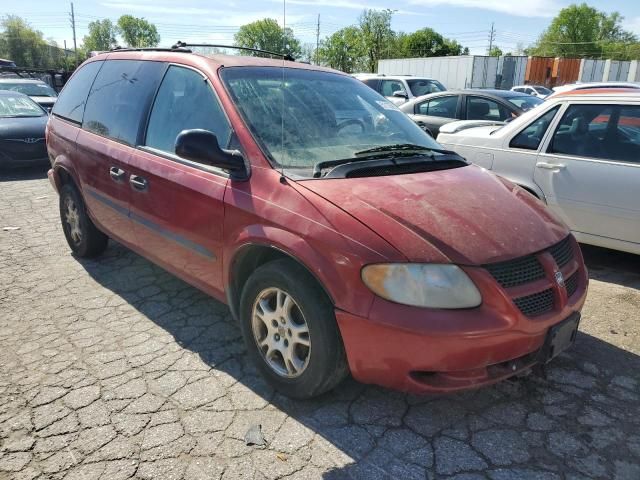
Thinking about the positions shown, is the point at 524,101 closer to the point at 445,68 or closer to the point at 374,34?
the point at 445,68

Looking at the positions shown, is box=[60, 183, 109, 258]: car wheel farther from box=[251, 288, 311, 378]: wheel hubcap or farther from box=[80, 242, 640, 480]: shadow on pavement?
box=[251, 288, 311, 378]: wheel hubcap

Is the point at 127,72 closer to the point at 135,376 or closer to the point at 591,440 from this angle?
the point at 135,376

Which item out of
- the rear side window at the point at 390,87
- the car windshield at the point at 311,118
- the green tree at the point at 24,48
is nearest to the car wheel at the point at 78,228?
the car windshield at the point at 311,118

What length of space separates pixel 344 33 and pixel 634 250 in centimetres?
6968

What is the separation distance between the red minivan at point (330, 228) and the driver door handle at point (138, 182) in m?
0.01

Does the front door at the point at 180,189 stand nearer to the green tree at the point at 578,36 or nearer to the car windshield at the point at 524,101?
the car windshield at the point at 524,101

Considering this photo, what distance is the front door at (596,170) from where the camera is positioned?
4270 millimetres

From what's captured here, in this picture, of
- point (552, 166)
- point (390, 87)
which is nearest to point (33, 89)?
point (390, 87)

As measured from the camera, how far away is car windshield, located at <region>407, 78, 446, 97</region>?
518 inches

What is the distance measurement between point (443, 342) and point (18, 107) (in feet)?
35.7

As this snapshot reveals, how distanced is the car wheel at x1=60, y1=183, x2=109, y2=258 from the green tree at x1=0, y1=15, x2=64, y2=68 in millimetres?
78323

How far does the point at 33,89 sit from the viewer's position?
14109 mm

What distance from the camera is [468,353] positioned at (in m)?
2.24

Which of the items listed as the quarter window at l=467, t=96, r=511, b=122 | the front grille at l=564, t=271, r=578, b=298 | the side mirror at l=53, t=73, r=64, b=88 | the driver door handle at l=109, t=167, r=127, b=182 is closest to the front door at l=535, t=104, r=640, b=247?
the front grille at l=564, t=271, r=578, b=298
